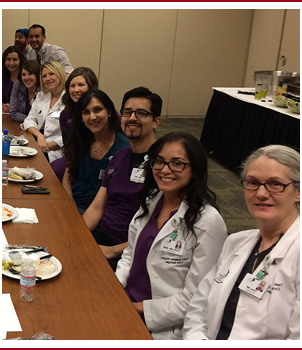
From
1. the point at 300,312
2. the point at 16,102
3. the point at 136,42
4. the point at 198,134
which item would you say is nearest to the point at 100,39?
the point at 136,42

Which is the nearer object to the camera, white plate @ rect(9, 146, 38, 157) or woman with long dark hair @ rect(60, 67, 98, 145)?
white plate @ rect(9, 146, 38, 157)

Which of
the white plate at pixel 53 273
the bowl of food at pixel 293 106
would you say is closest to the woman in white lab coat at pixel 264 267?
the white plate at pixel 53 273

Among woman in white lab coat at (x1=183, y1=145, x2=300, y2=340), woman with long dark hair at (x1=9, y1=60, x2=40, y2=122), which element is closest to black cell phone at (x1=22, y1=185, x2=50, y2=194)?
woman in white lab coat at (x1=183, y1=145, x2=300, y2=340)

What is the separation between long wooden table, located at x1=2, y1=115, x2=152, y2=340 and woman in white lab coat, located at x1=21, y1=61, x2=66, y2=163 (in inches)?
77.0

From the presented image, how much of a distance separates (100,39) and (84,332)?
25.2ft

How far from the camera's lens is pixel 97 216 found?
2941 millimetres

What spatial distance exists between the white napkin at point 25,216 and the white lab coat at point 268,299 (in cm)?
100

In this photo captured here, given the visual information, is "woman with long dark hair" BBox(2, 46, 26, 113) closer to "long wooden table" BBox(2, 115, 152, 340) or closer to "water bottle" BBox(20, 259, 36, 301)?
"long wooden table" BBox(2, 115, 152, 340)

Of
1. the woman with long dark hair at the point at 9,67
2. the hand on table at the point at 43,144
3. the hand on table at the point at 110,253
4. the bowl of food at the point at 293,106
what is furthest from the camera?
the woman with long dark hair at the point at 9,67

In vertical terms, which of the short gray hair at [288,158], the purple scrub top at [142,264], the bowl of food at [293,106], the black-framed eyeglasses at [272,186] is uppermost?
the short gray hair at [288,158]

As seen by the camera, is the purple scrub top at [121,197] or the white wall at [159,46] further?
the white wall at [159,46]

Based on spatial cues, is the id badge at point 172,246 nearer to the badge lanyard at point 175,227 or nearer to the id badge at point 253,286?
the badge lanyard at point 175,227

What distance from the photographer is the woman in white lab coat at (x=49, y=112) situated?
436 centimetres

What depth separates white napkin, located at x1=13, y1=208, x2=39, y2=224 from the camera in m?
2.39
